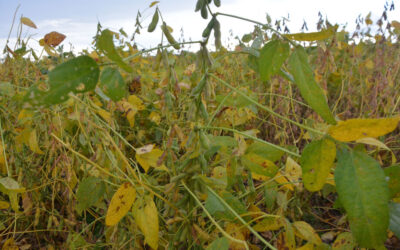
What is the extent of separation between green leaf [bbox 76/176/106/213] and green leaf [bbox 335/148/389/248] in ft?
2.21

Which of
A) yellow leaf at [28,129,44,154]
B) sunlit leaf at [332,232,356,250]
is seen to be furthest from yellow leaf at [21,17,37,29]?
sunlit leaf at [332,232,356,250]

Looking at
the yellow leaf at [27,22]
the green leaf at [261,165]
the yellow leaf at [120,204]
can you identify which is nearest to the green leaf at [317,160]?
the green leaf at [261,165]

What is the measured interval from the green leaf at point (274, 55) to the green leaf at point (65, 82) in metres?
0.32

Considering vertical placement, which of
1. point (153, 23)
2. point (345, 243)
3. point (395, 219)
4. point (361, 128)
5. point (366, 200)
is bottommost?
point (345, 243)

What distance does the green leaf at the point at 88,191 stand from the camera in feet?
2.93

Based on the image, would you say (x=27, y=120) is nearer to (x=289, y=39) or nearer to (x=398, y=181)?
(x=289, y=39)

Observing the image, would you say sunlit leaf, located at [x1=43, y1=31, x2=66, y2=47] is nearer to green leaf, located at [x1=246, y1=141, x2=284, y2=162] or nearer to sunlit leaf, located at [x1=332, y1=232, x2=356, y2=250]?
green leaf, located at [x1=246, y1=141, x2=284, y2=162]

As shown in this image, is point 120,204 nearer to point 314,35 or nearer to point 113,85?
point 113,85

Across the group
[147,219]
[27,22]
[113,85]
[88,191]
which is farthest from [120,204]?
[27,22]

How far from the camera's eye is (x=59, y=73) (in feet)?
1.60

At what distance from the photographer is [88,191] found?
900 millimetres

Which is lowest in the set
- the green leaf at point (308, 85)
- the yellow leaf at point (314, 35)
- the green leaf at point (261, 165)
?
the green leaf at point (261, 165)

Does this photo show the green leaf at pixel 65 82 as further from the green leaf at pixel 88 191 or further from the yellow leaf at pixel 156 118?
the yellow leaf at pixel 156 118

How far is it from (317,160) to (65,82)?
1.48ft
